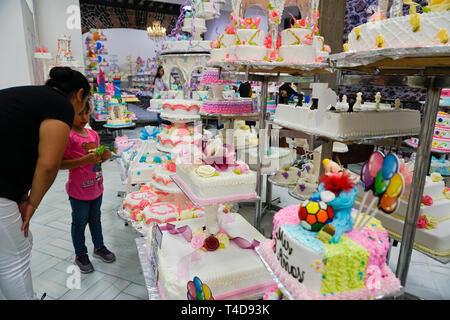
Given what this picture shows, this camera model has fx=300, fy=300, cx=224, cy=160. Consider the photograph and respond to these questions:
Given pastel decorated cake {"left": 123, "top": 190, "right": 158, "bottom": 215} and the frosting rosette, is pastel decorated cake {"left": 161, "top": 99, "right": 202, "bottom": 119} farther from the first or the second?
the frosting rosette

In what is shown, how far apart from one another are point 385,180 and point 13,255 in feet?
6.89

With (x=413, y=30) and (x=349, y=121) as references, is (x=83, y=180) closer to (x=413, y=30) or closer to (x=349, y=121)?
(x=349, y=121)

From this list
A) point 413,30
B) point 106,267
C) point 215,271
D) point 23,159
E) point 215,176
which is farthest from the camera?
point 106,267

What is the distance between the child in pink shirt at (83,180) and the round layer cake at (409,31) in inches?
89.0

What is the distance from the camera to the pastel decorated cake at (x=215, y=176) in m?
2.24

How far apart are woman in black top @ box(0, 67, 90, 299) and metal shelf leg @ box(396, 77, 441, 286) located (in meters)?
2.09

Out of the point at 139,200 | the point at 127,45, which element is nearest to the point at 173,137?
the point at 139,200

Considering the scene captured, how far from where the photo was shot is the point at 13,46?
14.7 feet

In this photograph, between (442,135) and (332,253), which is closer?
(332,253)

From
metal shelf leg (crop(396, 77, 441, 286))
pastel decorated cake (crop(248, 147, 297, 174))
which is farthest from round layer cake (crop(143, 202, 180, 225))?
metal shelf leg (crop(396, 77, 441, 286))

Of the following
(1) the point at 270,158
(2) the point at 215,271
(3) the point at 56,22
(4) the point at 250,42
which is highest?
(3) the point at 56,22

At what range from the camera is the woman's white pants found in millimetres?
1722

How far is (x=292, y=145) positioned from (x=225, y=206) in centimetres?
262
